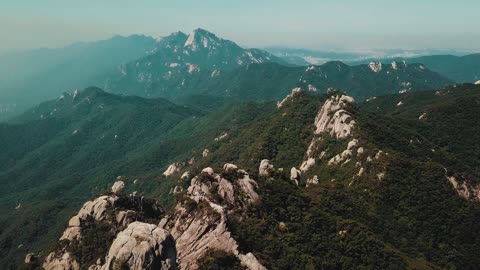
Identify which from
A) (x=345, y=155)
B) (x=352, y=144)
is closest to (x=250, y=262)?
(x=345, y=155)

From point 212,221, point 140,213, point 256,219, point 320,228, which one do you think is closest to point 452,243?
point 320,228

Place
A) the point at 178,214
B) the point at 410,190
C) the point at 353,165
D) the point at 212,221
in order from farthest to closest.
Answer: the point at 353,165, the point at 410,190, the point at 178,214, the point at 212,221

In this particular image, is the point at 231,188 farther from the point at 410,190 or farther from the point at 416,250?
the point at 410,190

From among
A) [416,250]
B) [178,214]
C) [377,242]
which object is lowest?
[416,250]

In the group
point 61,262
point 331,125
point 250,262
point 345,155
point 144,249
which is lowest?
point 61,262

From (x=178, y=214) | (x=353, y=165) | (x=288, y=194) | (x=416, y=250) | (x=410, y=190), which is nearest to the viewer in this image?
(x=178, y=214)

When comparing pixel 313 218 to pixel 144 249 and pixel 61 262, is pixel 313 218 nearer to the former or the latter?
pixel 144 249

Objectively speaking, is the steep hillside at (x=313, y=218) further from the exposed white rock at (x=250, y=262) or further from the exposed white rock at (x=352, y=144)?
the exposed white rock at (x=352, y=144)

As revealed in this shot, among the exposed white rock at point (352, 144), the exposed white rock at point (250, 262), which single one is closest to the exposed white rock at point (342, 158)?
the exposed white rock at point (352, 144)
